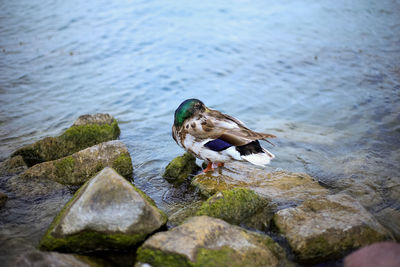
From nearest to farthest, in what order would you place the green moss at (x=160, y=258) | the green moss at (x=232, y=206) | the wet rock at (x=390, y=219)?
the green moss at (x=160, y=258) < the green moss at (x=232, y=206) < the wet rock at (x=390, y=219)

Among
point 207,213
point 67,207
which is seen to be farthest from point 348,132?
point 67,207

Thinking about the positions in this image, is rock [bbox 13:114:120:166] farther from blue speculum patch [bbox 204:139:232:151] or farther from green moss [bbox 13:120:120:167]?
blue speculum patch [bbox 204:139:232:151]

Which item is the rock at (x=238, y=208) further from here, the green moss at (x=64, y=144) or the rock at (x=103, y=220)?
the green moss at (x=64, y=144)

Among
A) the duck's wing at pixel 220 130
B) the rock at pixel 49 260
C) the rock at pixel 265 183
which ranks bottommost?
the rock at pixel 265 183

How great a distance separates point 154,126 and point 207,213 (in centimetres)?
385

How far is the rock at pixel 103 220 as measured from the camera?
337cm

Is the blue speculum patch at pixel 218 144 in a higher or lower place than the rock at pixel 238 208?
higher

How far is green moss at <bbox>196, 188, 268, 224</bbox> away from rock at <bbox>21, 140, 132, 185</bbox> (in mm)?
1763

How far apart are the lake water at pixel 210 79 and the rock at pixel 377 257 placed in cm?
121

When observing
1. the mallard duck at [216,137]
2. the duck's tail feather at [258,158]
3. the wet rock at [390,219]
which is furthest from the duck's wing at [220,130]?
the wet rock at [390,219]

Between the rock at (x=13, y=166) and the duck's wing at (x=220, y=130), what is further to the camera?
the rock at (x=13, y=166)

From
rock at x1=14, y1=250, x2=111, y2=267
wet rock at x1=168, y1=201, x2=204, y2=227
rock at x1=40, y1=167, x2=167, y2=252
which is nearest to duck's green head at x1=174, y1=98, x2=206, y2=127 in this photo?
wet rock at x1=168, y1=201, x2=204, y2=227

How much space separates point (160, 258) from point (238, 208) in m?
1.11

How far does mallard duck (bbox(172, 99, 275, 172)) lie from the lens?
451cm
